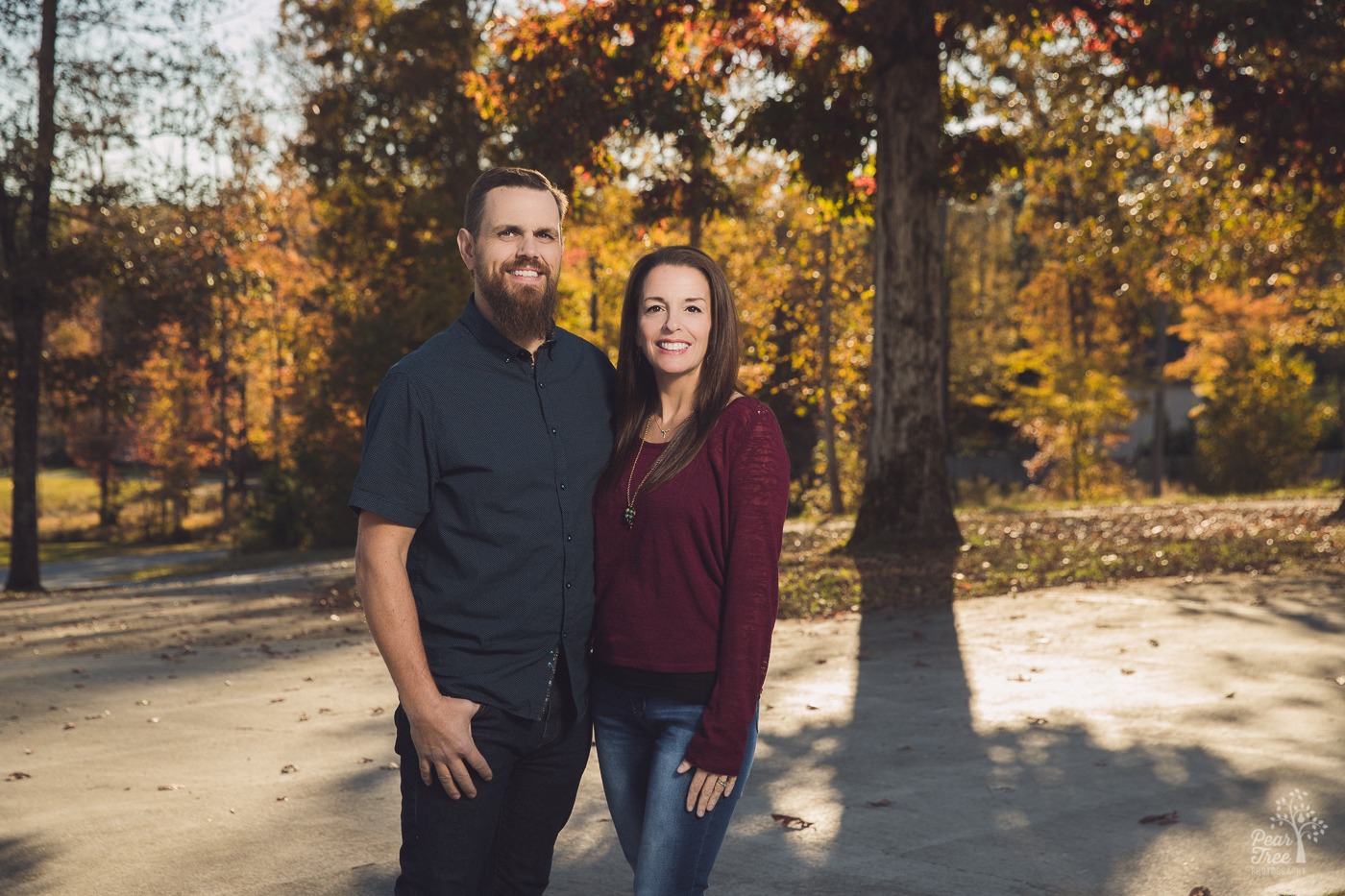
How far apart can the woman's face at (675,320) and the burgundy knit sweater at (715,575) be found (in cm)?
17

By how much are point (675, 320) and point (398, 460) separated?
0.73m

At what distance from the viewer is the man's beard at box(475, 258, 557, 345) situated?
3080 mm

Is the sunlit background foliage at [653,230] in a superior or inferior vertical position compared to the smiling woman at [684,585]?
superior

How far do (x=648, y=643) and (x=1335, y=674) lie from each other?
637cm

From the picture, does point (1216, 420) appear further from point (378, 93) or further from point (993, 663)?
point (993, 663)

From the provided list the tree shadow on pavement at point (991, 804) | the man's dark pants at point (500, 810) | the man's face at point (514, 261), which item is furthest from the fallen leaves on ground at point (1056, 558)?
the man's face at point (514, 261)

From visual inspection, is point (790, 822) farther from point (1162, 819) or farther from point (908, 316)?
point (908, 316)

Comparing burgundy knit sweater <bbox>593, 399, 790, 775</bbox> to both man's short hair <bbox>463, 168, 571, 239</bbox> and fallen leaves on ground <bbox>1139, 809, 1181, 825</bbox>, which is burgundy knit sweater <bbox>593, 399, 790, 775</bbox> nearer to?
man's short hair <bbox>463, 168, 571, 239</bbox>

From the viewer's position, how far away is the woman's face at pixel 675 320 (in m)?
3.03

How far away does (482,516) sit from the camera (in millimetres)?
2920

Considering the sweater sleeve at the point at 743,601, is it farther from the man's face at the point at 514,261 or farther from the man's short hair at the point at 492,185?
the man's short hair at the point at 492,185

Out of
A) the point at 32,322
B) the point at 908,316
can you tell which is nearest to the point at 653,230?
the point at 908,316

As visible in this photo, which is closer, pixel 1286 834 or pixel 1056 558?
pixel 1286 834

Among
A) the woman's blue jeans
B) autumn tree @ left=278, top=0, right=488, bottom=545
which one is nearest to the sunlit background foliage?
autumn tree @ left=278, top=0, right=488, bottom=545
